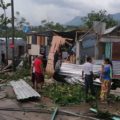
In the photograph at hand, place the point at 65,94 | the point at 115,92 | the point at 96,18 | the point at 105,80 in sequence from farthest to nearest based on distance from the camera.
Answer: the point at 96,18, the point at 115,92, the point at 65,94, the point at 105,80

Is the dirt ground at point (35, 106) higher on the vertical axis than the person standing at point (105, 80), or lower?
lower

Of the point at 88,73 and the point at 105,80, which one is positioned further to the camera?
the point at 88,73

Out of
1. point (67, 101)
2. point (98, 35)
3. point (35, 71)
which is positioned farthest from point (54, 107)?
point (98, 35)

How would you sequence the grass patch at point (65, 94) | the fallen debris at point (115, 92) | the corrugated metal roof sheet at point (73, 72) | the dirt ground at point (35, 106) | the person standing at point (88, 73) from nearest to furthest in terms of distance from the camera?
the dirt ground at point (35, 106) → the grass patch at point (65, 94) → the person standing at point (88, 73) → the fallen debris at point (115, 92) → the corrugated metal roof sheet at point (73, 72)

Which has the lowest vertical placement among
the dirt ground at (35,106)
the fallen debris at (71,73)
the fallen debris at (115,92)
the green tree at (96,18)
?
the dirt ground at (35,106)

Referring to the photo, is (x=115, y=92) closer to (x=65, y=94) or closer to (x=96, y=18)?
(x=65, y=94)

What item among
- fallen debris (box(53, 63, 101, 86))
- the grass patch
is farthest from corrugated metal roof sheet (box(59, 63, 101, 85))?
the grass patch

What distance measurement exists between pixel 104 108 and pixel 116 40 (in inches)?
363

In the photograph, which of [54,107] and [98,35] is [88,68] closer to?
[54,107]

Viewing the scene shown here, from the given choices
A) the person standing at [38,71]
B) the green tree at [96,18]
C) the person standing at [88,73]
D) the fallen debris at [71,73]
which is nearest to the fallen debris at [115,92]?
the person standing at [88,73]

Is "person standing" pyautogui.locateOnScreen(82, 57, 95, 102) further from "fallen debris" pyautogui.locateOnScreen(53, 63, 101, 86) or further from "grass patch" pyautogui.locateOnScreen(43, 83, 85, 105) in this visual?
"fallen debris" pyautogui.locateOnScreen(53, 63, 101, 86)

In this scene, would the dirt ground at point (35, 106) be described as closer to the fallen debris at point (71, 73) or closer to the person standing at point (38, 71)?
the person standing at point (38, 71)

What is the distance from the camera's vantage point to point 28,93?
1628cm

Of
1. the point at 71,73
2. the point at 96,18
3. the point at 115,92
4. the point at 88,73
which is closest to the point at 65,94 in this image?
the point at 88,73
